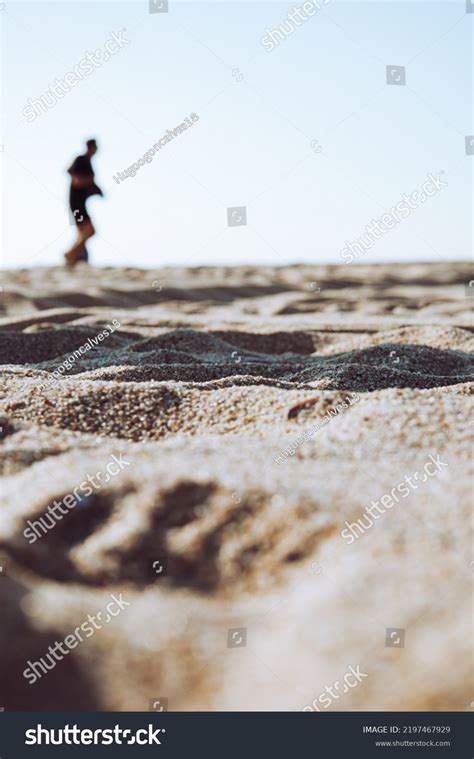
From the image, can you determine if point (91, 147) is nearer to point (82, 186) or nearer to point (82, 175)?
point (82, 175)

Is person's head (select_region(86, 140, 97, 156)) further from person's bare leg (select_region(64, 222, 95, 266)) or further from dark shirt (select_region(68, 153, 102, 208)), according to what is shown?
person's bare leg (select_region(64, 222, 95, 266))

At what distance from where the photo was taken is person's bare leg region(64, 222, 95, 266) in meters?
6.77

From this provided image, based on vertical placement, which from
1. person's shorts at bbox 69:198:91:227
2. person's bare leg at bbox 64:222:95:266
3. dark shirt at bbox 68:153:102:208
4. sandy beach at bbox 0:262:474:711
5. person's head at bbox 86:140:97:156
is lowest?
sandy beach at bbox 0:262:474:711

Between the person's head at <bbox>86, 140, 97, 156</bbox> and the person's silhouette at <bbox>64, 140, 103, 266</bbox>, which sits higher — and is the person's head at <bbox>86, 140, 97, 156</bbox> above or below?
above

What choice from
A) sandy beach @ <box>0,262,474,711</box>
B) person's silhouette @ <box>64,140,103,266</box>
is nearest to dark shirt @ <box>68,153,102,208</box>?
person's silhouette @ <box>64,140,103,266</box>

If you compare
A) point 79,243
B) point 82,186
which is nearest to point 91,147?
point 82,186

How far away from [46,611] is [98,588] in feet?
0.31

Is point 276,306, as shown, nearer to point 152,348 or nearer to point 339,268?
point 152,348

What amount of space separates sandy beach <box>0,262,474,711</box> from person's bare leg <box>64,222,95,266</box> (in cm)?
483

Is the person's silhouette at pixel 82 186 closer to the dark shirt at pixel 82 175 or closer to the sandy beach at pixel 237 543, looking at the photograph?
the dark shirt at pixel 82 175

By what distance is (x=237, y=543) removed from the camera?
121cm

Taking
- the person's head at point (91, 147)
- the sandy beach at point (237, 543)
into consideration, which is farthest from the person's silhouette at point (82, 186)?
the sandy beach at point (237, 543)

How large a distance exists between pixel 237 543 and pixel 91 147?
6.17 m

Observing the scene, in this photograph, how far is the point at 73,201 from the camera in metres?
6.68
